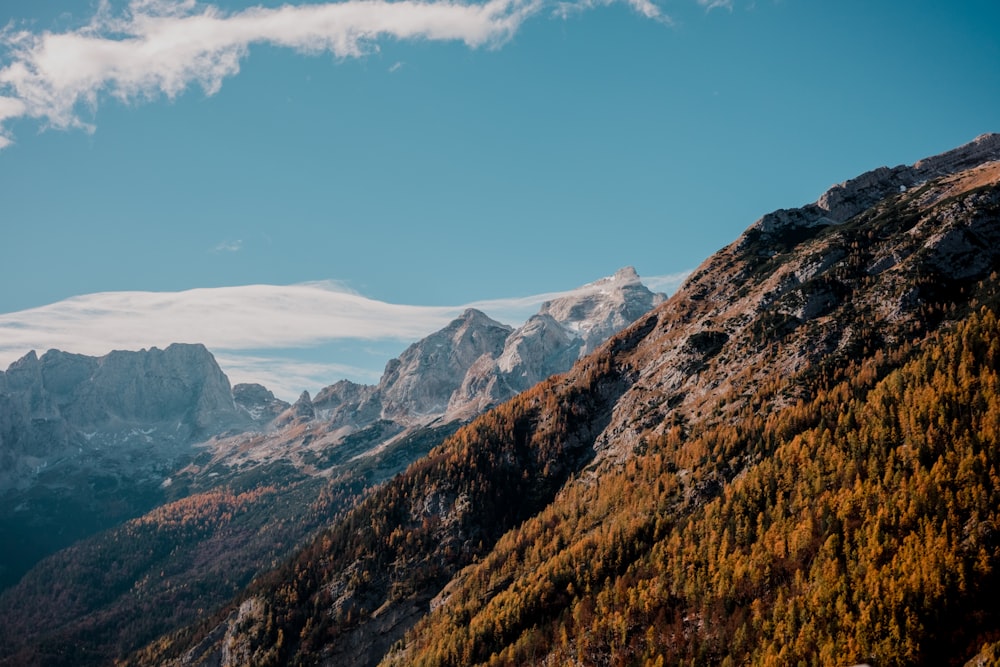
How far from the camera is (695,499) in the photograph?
17475 centimetres

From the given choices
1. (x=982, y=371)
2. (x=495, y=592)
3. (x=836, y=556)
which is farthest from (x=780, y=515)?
(x=495, y=592)

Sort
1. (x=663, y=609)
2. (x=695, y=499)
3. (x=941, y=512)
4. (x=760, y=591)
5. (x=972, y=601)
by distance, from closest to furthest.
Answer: (x=972, y=601), (x=941, y=512), (x=760, y=591), (x=663, y=609), (x=695, y=499)

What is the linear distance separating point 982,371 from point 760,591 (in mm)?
76361

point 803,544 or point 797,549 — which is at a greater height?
point 803,544

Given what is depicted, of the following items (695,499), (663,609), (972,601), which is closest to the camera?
(972,601)

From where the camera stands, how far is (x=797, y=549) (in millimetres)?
134250

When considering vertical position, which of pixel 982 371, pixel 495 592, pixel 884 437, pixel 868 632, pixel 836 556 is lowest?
pixel 495 592

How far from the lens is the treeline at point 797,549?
116 m

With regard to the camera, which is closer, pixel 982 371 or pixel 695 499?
pixel 982 371

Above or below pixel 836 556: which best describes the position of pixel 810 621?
below

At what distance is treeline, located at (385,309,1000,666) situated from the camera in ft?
379

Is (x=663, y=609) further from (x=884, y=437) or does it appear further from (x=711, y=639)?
(x=884, y=437)

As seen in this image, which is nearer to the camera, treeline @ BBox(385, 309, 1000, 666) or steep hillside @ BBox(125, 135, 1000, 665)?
treeline @ BBox(385, 309, 1000, 666)

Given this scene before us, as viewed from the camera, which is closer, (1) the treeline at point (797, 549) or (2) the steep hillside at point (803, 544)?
(1) the treeline at point (797, 549)
